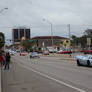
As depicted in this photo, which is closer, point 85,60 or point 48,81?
point 48,81

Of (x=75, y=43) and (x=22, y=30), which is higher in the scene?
(x=22, y=30)

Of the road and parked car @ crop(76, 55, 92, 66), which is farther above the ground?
parked car @ crop(76, 55, 92, 66)

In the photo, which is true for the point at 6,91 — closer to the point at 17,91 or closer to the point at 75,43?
the point at 17,91

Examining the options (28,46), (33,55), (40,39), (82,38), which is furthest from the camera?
(40,39)

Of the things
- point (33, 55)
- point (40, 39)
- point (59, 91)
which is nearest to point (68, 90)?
point (59, 91)

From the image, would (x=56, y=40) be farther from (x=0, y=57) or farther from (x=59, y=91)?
(x=59, y=91)

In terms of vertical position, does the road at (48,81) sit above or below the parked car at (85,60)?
below

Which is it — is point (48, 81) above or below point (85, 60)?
below

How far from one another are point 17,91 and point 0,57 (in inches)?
602

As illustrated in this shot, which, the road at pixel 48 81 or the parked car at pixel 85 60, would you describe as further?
the parked car at pixel 85 60

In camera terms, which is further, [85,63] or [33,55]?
[33,55]

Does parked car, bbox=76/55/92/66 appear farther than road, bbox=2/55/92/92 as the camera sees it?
Yes

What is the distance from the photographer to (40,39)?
188 m

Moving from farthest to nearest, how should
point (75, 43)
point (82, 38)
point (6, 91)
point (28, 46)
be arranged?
point (28, 46) < point (75, 43) < point (82, 38) < point (6, 91)
